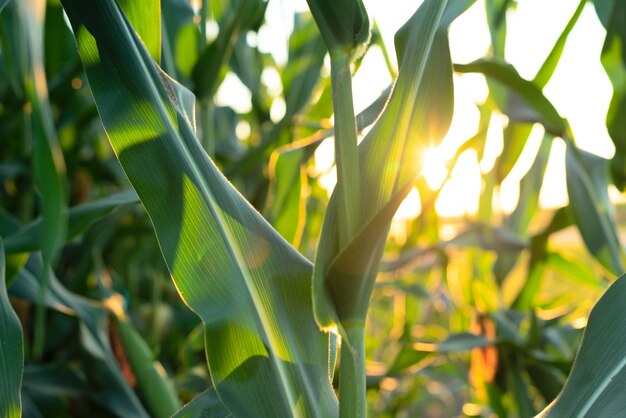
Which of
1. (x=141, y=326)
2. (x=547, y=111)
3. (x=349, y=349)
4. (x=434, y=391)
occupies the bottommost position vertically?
(x=434, y=391)

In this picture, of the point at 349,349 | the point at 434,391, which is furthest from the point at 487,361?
the point at 434,391

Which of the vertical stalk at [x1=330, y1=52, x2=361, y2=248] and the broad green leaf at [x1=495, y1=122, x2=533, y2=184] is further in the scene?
the broad green leaf at [x1=495, y1=122, x2=533, y2=184]

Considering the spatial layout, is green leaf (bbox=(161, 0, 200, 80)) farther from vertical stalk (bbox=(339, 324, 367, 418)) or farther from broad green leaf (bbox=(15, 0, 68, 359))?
vertical stalk (bbox=(339, 324, 367, 418))

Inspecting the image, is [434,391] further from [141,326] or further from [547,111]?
[547,111]

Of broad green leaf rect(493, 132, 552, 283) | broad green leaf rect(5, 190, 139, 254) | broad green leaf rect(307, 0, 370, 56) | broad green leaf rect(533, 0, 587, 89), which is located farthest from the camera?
broad green leaf rect(493, 132, 552, 283)

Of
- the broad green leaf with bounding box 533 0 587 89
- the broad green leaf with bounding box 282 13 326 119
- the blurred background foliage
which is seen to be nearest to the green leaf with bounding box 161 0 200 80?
the blurred background foliage

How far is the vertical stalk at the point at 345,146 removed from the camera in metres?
0.33

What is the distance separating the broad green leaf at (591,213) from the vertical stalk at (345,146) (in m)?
0.35

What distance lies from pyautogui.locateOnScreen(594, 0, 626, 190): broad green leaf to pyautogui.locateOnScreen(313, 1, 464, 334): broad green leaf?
0.90 feet

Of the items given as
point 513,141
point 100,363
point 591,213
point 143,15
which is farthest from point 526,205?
point 143,15

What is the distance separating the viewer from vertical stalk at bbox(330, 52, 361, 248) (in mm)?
328

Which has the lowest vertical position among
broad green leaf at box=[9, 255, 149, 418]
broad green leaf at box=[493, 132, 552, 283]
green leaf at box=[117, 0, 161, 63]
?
broad green leaf at box=[9, 255, 149, 418]

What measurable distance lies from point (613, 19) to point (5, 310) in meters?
0.50

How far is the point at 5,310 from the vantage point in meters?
→ 0.39
